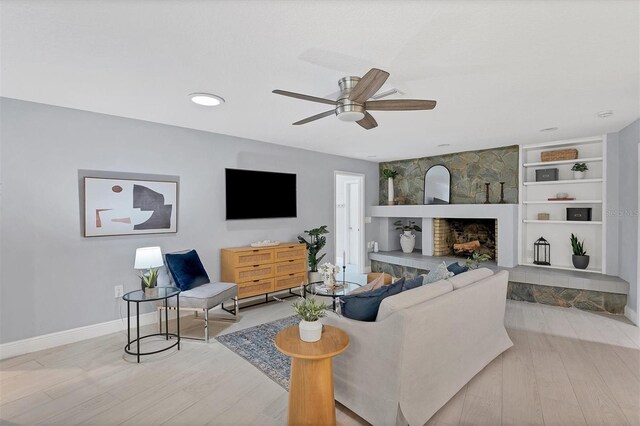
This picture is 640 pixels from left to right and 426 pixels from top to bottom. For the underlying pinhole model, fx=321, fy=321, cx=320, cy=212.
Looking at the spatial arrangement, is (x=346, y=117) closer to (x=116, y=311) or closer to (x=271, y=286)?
(x=271, y=286)

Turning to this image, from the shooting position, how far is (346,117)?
2455mm

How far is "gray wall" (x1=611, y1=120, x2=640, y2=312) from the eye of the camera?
3725mm

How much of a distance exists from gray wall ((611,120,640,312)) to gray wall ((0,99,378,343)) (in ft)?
16.4

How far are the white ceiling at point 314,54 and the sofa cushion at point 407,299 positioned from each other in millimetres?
1565

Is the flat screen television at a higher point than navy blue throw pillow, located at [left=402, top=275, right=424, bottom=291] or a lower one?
higher

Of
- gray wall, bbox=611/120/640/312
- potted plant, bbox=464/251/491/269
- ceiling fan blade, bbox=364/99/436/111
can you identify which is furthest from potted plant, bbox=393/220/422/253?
ceiling fan blade, bbox=364/99/436/111

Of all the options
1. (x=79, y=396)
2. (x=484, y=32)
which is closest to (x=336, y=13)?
(x=484, y=32)

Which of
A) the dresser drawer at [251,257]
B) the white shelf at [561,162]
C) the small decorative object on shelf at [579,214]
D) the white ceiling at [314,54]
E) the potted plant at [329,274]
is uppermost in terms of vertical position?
the white ceiling at [314,54]

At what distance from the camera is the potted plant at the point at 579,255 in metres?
4.57

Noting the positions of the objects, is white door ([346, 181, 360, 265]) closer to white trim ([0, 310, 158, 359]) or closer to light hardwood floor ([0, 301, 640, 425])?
light hardwood floor ([0, 301, 640, 425])

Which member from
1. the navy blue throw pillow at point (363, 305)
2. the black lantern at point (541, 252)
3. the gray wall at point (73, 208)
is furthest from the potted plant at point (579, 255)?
the gray wall at point (73, 208)

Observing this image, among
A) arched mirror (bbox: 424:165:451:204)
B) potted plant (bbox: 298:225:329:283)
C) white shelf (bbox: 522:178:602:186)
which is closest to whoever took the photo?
white shelf (bbox: 522:178:602:186)

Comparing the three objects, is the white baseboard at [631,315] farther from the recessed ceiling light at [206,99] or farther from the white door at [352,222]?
the recessed ceiling light at [206,99]

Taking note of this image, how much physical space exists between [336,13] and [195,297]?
2.88 metres
